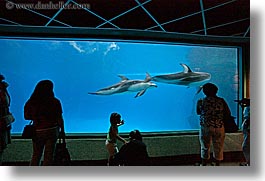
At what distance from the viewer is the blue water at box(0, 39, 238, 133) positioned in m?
2.42

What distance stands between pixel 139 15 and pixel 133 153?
795mm

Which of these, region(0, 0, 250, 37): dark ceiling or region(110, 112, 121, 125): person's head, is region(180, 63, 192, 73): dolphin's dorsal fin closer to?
region(0, 0, 250, 37): dark ceiling

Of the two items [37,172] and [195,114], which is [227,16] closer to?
[195,114]

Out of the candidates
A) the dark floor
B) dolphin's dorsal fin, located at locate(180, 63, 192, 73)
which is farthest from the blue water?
A: the dark floor

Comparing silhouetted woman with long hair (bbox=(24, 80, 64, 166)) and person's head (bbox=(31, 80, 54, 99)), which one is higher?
person's head (bbox=(31, 80, 54, 99))

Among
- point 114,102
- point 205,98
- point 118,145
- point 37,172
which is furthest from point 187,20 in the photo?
point 37,172

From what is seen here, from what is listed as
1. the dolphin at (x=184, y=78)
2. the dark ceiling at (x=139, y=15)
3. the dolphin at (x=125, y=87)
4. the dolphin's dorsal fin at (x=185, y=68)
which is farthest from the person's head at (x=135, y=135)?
the dark ceiling at (x=139, y=15)

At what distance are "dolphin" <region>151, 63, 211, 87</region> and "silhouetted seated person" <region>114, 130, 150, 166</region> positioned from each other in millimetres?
339

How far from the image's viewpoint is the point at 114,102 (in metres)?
2.44

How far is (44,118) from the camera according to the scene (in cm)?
241

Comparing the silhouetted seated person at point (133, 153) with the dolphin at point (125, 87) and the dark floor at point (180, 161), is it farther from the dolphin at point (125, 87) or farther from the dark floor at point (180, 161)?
the dolphin at point (125, 87)

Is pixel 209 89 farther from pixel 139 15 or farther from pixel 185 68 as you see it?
pixel 139 15

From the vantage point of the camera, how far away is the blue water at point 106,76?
2.42 metres

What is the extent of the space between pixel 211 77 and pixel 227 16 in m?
0.37
